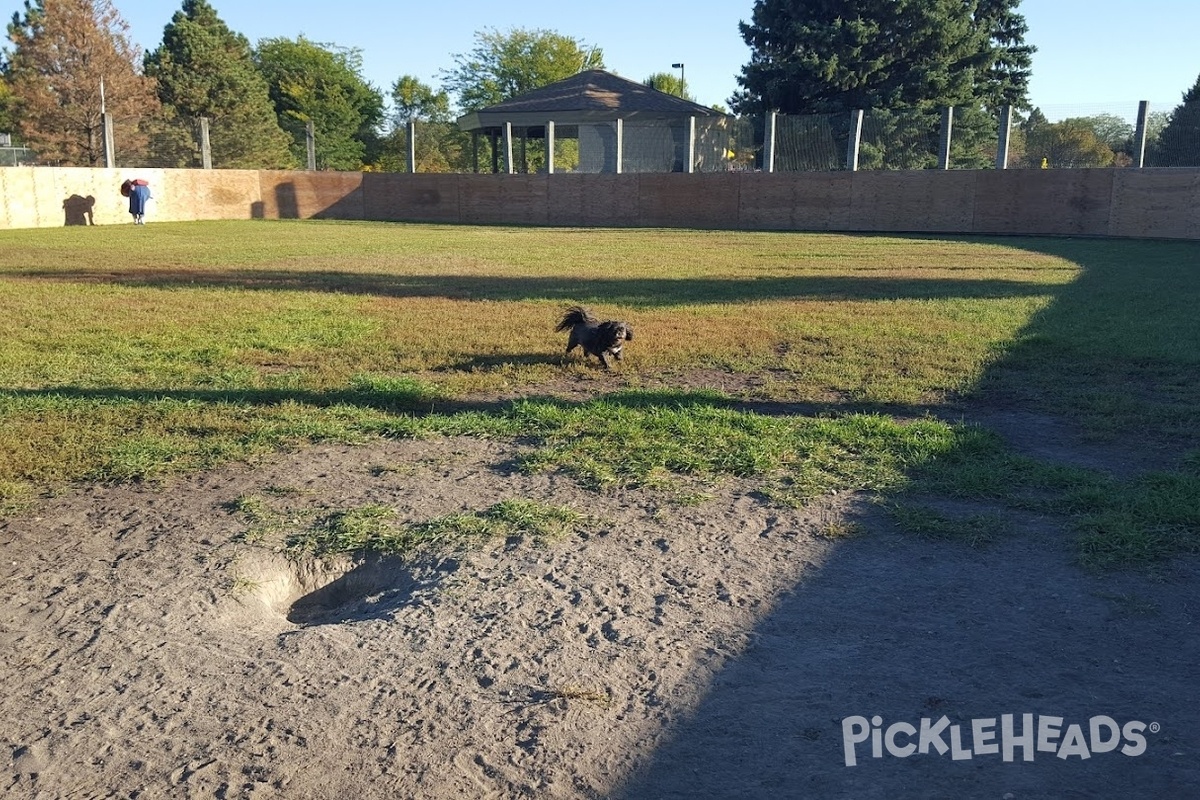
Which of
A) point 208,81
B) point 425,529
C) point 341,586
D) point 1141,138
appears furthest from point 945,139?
point 208,81

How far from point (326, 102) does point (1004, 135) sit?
164 ft

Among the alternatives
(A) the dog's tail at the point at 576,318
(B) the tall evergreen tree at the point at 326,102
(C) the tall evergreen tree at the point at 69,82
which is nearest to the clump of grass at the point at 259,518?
(A) the dog's tail at the point at 576,318

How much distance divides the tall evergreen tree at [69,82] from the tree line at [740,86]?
0.07 meters

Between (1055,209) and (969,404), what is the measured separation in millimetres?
22023

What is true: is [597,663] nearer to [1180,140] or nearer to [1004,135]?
[1180,140]

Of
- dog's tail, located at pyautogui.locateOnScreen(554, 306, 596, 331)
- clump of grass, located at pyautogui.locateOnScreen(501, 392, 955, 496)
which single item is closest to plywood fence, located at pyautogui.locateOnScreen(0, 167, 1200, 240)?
dog's tail, located at pyautogui.locateOnScreen(554, 306, 596, 331)

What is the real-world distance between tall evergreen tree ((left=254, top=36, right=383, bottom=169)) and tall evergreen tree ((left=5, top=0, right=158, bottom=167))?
1596 cm

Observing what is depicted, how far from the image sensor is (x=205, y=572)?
384 centimetres

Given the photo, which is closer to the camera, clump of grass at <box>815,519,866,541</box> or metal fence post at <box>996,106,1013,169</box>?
clump of grass at <box>815,519,866,541</box>

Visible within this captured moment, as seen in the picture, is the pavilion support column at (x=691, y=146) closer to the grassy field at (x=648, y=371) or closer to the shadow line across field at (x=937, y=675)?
the grassy field at (x=648, y=371)

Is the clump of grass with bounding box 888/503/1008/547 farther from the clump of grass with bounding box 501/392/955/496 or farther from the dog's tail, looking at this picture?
the dog's tail

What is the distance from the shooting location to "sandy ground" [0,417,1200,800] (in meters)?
2.60

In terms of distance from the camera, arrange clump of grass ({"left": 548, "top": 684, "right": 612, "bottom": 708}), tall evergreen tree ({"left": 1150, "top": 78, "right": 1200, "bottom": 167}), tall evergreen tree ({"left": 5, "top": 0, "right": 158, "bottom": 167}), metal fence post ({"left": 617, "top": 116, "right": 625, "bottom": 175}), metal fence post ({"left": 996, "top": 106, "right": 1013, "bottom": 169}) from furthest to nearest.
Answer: tall evergreen tree ({"left": 5, "top": 0, "right": 158, "bottom": 167})
metal fence post ({"left": 617, "top": 116, "right": 625, "bottom": 175})
metal fence post ({"left": 996, "top": 106, "right": 1013, "bottom": 169})
tall evergreen tree ({"left": 1150, "top": 78, "right": 1200, "bottom": 167})
clump of grass ({"left": 548, "top": 684, "right": 612, "bottom": 708})

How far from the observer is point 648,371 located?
305 inches
